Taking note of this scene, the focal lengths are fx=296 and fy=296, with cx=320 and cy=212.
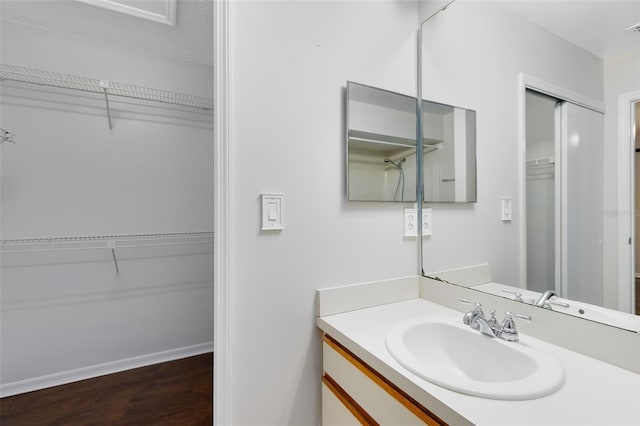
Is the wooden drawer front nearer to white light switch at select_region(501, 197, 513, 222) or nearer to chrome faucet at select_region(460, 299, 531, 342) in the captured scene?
chrome faucet at select_region(460, 299, 531, 342)

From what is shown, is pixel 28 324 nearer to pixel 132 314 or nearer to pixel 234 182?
pixel 132 314

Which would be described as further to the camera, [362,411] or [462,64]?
[462,64]

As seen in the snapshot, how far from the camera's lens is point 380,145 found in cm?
123

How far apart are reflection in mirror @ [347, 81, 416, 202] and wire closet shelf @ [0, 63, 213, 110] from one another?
1.63 m

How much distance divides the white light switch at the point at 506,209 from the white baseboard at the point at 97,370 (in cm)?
238

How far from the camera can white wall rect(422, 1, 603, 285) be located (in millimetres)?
978

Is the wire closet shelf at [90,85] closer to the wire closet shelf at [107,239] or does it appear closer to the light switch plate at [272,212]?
the wire closet shelf at [107,239]

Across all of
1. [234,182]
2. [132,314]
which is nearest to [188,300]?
[132,314]

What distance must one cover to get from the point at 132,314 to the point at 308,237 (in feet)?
6.19

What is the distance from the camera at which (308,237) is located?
3.57ft

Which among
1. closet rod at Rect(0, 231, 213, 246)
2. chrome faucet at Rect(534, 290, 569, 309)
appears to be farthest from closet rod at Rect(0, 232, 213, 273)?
chrome faucet at Rect(534, 290, 569, 309)

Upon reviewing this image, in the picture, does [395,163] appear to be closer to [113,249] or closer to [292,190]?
[292,190]

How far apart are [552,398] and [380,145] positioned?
0.94m

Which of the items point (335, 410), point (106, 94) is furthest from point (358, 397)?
point (106, 94)
